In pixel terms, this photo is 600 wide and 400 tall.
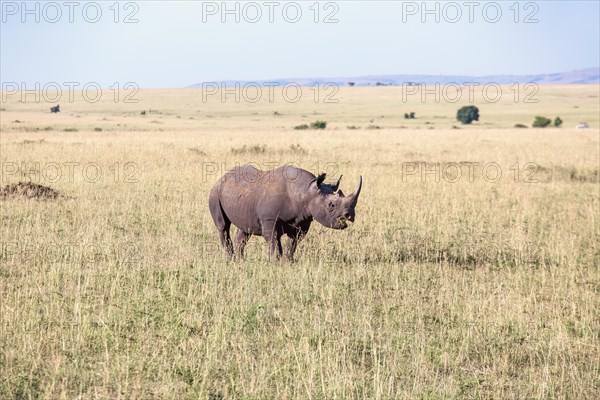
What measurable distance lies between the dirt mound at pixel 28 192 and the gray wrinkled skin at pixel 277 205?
6.48 meters

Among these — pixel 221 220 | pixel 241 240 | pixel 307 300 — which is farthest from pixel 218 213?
pixel 307 300

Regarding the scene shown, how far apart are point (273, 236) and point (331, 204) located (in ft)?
3.35

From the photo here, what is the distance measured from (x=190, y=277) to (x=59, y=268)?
1620mm

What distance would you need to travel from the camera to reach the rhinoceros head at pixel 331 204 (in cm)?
962

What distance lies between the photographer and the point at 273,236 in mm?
10336

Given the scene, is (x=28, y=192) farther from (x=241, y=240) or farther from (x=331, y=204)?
(x=331, y=204)

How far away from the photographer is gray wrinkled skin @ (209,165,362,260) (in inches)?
388

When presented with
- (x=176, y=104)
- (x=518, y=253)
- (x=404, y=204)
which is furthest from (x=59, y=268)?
(x=176, y=104)

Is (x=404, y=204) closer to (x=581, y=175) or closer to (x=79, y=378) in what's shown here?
(x=581, y=175)

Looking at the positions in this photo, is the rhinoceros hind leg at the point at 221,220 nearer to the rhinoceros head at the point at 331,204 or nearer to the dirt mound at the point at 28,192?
the rhinoceros head at the point at 331,204

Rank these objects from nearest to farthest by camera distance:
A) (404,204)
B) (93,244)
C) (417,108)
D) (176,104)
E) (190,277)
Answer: (190,277), (93,244), (404,204), (417,108), (176,104)

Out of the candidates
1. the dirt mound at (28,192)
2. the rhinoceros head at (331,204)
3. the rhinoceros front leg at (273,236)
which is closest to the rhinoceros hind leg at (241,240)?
the rhinoceros front leg at (273,236)

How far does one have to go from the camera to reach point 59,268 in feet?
31.2

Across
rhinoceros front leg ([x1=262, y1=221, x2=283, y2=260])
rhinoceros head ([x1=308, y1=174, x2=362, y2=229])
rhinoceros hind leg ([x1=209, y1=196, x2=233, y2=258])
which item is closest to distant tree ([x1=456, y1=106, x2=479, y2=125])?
rhinoceros hind leg ([x1=209, y1=196, x2=233, y2=258])
